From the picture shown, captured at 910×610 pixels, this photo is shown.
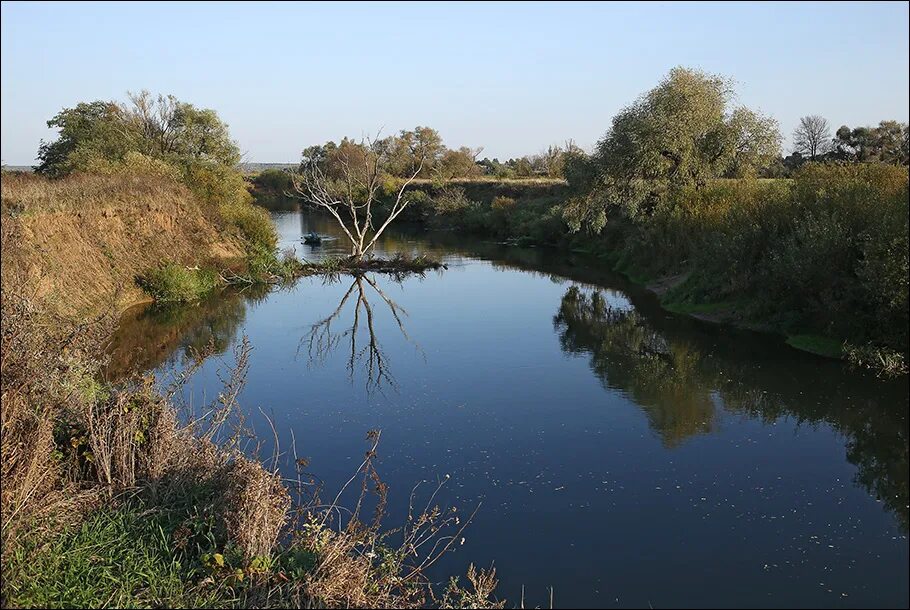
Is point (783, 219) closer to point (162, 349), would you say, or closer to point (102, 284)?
point (162, 349)

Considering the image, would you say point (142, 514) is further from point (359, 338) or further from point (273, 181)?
point (273, 181)

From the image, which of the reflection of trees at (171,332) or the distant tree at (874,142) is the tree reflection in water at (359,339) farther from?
the distant tree at (874,142)

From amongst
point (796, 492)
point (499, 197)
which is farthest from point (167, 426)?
point (499, 197)

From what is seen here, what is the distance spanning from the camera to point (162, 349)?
1858 centimetres

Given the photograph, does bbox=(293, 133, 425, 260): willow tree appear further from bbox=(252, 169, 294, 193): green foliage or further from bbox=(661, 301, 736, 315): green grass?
bbox=(661, 301, 736, 315): green grass

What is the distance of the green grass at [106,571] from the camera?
6.11 meters

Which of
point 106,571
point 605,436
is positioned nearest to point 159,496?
point 106,571

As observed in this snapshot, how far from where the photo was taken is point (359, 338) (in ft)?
66.9

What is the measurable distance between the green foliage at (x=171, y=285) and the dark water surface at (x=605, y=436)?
1751mm

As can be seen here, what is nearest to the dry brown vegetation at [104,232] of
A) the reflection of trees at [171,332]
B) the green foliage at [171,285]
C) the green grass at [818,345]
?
the green foliage at [171,285]

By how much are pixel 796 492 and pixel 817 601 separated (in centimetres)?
269

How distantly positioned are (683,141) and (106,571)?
2740 centimetres

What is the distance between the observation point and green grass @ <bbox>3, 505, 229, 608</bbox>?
6.11 metres

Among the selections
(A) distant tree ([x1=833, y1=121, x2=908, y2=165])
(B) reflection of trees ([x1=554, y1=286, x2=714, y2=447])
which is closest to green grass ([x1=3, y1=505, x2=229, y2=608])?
(B) reflection of trees ([x1=554, y1=286, x2=714, y2=447])
